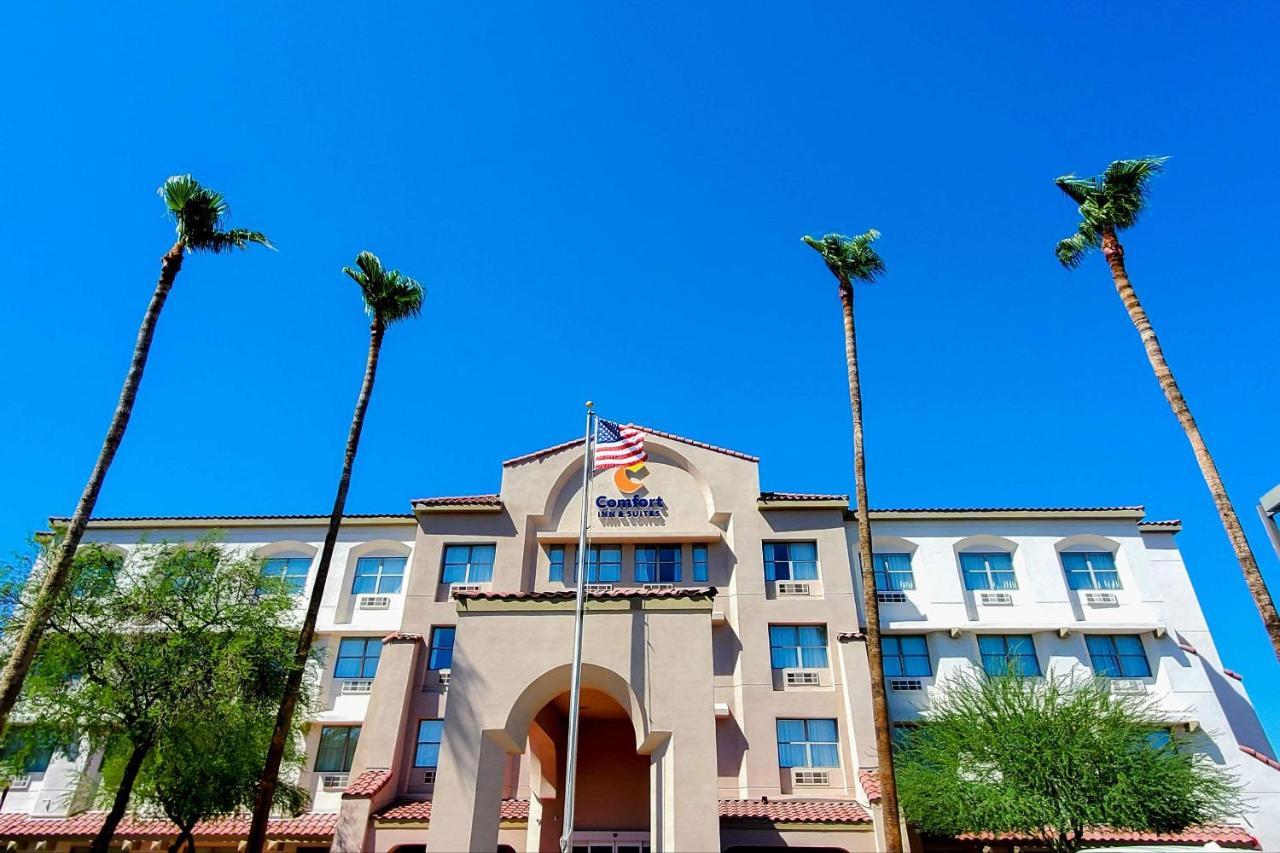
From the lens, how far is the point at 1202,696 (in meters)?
25.1

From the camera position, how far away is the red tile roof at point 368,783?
2225cm

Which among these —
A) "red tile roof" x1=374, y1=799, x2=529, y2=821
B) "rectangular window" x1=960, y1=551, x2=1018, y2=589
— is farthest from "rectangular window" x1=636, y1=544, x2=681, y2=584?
"rectangular window" x1=960, y1=551, x2=1018, y2=589

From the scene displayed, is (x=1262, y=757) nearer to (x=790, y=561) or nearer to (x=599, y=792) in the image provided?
(x=790, y=561)

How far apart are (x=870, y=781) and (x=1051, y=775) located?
17.0 ft

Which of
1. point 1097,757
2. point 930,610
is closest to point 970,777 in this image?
point 1097,757

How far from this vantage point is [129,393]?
17.0m

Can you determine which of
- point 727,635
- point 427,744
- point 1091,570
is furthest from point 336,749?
point 1091,570

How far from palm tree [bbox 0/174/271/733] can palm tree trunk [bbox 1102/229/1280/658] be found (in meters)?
22.8

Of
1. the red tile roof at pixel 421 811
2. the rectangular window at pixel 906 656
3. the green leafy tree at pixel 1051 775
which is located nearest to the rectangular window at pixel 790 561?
the rectangular window at pixel 906 656

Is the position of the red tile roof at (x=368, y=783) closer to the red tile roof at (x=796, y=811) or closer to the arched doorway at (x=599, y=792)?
the arched doorway at (x=599, y=792)

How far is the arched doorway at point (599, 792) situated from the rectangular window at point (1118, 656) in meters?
16.5

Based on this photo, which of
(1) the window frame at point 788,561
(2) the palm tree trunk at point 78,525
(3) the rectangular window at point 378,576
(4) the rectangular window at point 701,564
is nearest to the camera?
(2) the palm tree trunk at point 78,525

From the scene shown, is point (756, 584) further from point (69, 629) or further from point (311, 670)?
point (69, 629)

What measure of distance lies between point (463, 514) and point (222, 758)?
450 inches
